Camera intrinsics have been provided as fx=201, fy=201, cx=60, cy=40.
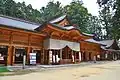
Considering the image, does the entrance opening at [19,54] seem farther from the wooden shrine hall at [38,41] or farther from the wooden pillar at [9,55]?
the wooden pillar at [9,55]

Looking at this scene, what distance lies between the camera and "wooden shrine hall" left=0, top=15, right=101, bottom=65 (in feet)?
73.7

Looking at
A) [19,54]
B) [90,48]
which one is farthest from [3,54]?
[90,48]

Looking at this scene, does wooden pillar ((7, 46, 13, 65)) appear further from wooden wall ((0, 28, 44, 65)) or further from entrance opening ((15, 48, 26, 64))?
entrance opening ((15, 48, 26, 64))

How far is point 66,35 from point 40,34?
18.8 feet

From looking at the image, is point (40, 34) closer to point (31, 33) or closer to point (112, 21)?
point (31, 33)

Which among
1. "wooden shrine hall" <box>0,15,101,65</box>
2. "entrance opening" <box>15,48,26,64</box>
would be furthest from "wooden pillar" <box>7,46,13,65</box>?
"entrance opening" <box>15,48,26,64</box>

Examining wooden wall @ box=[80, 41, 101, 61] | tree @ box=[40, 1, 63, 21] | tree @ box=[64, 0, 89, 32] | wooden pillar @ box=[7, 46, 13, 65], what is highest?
tree @ box=[40, 1, 63, 21]

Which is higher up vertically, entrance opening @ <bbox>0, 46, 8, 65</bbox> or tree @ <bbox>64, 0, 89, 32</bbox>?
tree @ <bbox>64, 0, 89, 32</bbox>

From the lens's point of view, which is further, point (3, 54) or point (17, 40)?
point (17, 40)

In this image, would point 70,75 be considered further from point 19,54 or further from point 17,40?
point 19,54

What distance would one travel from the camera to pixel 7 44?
72.9 ft

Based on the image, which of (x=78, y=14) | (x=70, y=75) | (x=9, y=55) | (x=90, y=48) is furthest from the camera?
(x=78, y=14)

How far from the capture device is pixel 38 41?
26.6 m

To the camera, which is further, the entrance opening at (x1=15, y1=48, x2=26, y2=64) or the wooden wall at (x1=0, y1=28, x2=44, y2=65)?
the entrance opening at (x1=15, y1=48, x2=26, y2=64)
